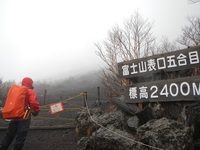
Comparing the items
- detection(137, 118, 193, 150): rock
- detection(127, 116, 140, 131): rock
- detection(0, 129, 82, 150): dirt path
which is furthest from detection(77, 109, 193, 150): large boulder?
detection(0, 129, 82, 150): dirt path

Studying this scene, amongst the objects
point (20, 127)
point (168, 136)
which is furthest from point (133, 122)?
point (20, 127)

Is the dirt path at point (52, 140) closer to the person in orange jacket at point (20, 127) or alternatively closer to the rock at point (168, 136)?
the person in orange jacket at point (20, 127)

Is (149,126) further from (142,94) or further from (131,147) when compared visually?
(142,94)

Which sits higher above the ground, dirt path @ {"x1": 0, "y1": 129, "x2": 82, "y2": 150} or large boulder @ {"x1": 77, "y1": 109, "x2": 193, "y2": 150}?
large boulder @ {"x1": 77, "y1": 109, "x2": 193, "y2": 150}

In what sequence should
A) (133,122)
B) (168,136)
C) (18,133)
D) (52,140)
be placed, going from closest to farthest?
(168,136), (18,133), (133,122), (52,140)

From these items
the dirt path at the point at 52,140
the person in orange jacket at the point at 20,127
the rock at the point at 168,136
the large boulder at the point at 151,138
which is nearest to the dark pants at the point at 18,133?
the person in orange jacket at the point at 20,127

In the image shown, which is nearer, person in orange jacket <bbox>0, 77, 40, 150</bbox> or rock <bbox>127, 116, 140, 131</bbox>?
person in orange jacket <bbox>0, 77, 40, 150</bbox>

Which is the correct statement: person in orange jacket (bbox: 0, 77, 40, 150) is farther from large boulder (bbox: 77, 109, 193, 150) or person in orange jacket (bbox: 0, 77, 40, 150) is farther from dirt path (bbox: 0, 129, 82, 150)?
large boulder (bbox: 77, 109, 193, 150)

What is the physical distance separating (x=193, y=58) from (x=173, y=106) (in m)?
1.46

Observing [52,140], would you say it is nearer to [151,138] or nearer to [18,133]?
[18,133]

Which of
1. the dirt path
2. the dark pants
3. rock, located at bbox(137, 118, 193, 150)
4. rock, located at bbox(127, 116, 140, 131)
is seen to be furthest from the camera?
the dirt path

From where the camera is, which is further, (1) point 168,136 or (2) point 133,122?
(2) point 133,122

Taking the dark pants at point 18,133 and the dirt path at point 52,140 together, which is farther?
the dirt path at point 52,140

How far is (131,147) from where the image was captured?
180 inches
